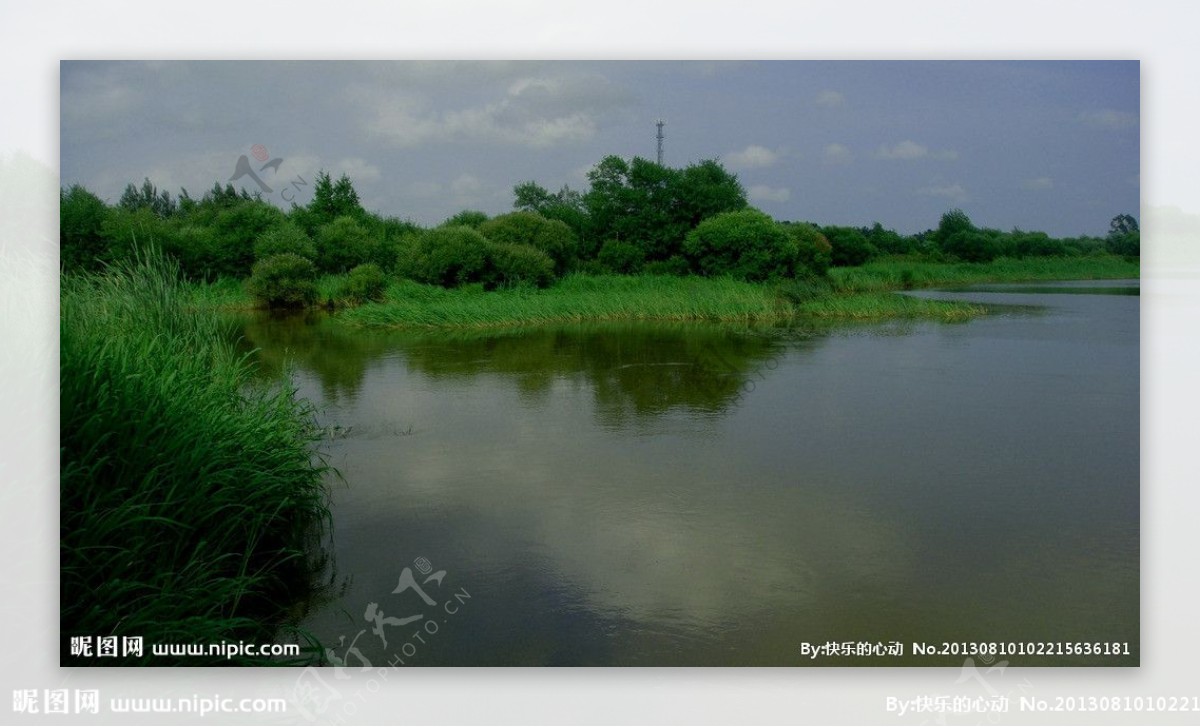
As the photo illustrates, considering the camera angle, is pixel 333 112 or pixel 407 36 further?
pixel 333 112

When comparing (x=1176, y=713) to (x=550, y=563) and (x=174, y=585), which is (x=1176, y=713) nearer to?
(x=550, y=563)

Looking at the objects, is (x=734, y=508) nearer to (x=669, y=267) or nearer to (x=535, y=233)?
(x=535, y=233)

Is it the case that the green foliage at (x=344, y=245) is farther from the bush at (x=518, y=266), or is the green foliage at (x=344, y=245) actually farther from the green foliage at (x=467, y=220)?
the bush at (x=518, y=266)

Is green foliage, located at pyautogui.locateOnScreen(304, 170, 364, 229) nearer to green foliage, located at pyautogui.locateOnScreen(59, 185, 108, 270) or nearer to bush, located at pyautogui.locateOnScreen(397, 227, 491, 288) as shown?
green foliage, located at pyautogui.locateOnScreen(59, 185, 108, 270)

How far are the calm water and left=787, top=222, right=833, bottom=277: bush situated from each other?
9.49 ft

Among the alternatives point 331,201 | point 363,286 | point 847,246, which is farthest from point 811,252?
point 331,201

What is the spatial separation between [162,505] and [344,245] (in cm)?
590

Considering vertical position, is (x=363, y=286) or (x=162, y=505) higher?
(x=363, y=286)

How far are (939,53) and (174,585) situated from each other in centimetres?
328

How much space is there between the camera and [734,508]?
4.18 metres

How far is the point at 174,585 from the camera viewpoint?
3.02m

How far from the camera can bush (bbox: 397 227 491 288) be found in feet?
32.9

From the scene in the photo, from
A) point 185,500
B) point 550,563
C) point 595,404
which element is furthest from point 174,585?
point 595,404

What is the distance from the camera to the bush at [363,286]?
10023 millimetres
